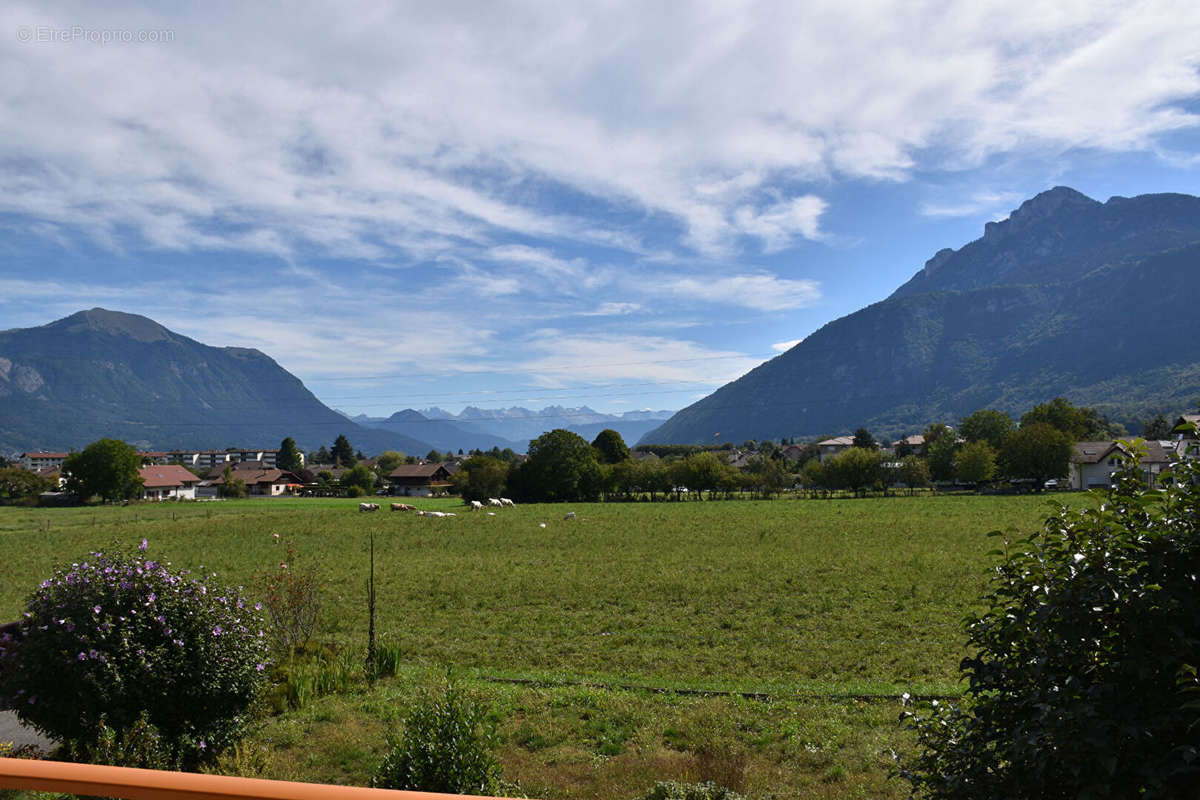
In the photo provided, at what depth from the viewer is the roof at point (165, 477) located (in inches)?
4323

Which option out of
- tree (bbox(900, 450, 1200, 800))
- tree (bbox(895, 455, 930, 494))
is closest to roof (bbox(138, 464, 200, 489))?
tree (bbox(895, 455, 930, 494))

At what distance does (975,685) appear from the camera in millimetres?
3182

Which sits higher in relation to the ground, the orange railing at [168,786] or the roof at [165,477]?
the orange railing at [168,786]

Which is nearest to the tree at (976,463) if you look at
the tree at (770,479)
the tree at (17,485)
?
the tree at (770,479)

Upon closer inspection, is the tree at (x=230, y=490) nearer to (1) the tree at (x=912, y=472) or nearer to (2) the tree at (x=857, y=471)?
(2) the tree at (x=857, y=471)

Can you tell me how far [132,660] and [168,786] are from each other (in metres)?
5.98

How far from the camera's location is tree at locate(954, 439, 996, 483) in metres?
80.9

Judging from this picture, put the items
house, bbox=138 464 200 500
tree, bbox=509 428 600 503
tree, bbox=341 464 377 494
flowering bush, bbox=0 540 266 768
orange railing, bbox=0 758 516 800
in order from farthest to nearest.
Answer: tree, bbox=341 464 377 494 < house, bbox=138 464 200 500 < tree, bbox=509 428 600 503 < flowering bush, bbox=0 540 266 768 < orange railing, bbox=0 758 516 800

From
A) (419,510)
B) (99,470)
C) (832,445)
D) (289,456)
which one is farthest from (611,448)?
(832,445)

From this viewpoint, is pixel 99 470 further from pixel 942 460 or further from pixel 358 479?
pixel 942 460

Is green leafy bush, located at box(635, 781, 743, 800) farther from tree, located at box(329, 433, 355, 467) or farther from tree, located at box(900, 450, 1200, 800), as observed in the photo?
tree, located at box(329, 433, 355, 467)

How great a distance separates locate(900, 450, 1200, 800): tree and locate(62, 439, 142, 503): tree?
100094mm

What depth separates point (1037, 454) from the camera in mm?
79938

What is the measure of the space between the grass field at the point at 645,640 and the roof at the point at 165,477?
272 feet
